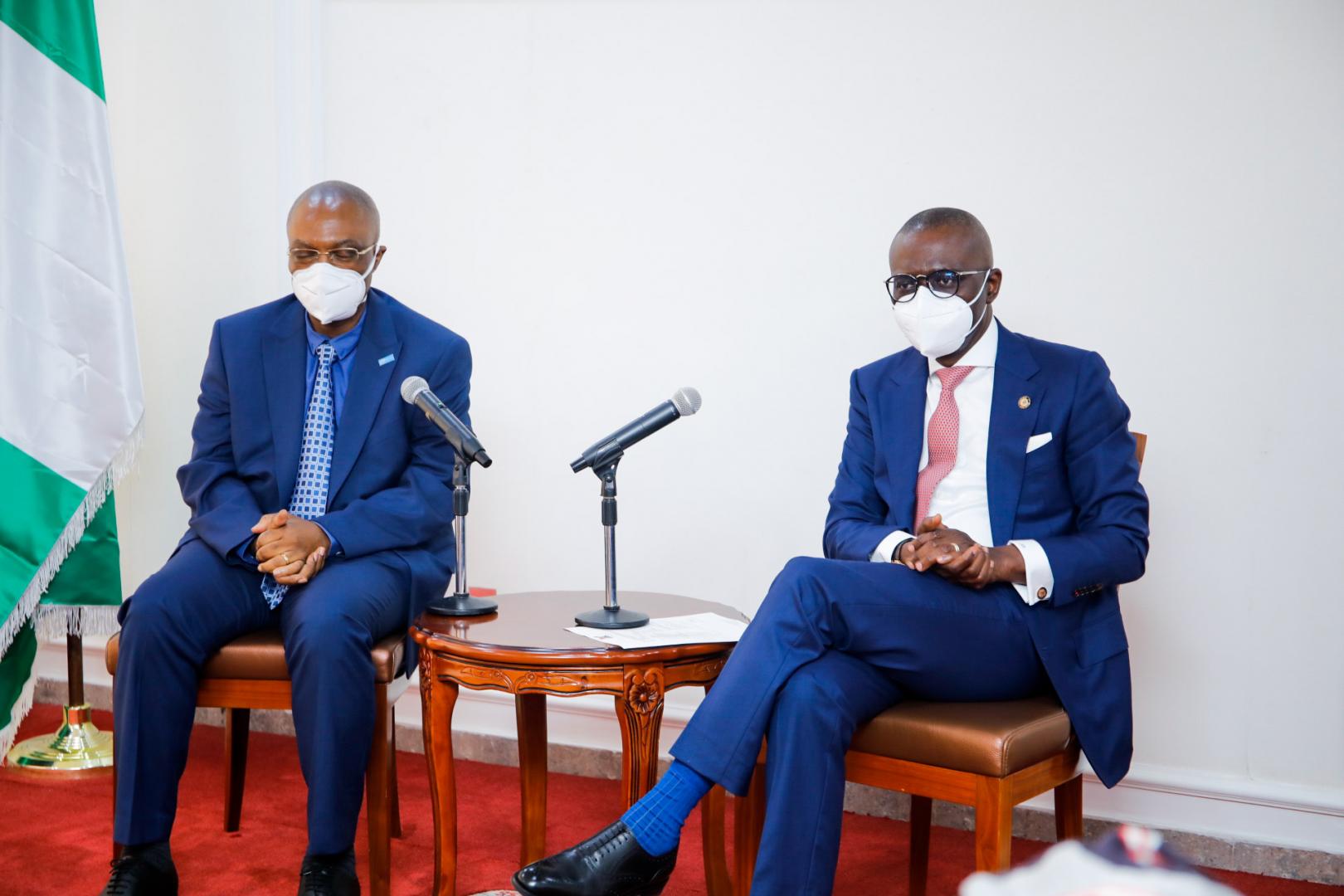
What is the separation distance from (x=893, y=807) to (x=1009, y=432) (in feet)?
3.97

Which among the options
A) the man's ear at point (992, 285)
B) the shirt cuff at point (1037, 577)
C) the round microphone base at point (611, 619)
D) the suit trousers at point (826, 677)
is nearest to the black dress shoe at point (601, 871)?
the suit trousers at point (826, 677)

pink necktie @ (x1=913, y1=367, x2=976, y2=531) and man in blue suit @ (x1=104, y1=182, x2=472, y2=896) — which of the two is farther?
pink necktie @ (x1=913, y1=367, x2=976, y2=531)

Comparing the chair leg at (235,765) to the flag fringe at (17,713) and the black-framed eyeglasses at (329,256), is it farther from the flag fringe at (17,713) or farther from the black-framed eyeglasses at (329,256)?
the black-framed eyeglasses at (329,256)

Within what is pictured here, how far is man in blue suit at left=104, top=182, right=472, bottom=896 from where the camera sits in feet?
7.61

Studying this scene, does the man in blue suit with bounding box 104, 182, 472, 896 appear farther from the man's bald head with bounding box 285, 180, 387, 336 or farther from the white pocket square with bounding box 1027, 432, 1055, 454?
the white pocket square with bounding box 1027, 432, 1055, 454

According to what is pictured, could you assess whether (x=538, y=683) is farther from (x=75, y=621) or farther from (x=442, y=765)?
(x=75, y=621)

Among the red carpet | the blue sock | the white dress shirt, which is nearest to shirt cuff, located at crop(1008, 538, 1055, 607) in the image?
the white dress shirt

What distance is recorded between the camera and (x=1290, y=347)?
2713mm

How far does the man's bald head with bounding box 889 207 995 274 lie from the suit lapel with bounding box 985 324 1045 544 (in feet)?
0.70

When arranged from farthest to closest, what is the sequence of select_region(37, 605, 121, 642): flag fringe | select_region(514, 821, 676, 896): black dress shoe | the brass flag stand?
the brass flag stand → select_region(37, 605, 121, 642): flag fringe → select_region(514, 821, 676, 896): black dress shoe

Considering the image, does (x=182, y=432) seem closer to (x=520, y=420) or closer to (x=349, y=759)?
(x=520, y=420)

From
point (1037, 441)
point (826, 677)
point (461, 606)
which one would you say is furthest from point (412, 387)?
point (1037, 441)

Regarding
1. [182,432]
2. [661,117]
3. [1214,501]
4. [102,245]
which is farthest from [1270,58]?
[182,432]

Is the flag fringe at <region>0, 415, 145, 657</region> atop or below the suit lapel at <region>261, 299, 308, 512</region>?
below
